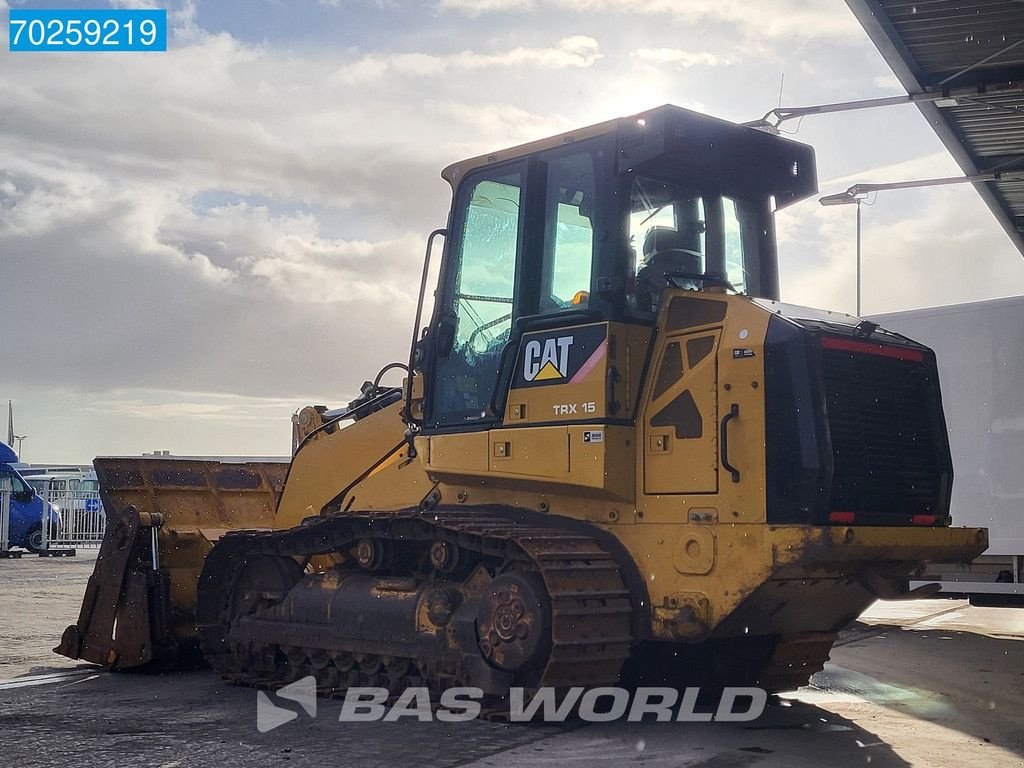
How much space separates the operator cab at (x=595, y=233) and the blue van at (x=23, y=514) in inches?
864

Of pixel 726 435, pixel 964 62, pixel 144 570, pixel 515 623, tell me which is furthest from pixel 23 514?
pixel 726 435

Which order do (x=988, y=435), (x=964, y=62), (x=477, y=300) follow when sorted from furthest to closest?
(x=964, y=62)
(x=988, y=435)
(x=477, y=300)

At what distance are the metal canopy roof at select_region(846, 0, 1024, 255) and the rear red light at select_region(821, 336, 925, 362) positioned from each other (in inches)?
253

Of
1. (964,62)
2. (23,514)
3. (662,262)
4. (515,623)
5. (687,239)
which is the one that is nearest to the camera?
(515,623)

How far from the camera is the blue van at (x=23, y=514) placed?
28047 mm

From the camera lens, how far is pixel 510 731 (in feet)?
24.1

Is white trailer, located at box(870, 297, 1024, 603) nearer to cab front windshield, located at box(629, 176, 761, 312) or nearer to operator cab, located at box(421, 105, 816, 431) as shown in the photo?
operator cab, located at box(421, 105, 816, 431)

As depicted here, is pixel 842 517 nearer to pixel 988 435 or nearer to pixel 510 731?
pixel 510 731

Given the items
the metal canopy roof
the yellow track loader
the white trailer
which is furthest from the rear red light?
the white trailer

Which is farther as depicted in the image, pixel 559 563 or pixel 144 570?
pixel 144 570

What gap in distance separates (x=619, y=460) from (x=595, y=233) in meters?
1.40

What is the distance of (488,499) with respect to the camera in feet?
27.3

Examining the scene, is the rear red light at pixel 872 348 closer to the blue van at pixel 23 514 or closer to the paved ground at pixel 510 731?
the paved ground at pixel 510 731

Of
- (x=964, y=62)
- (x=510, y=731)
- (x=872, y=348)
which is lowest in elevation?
(x=510, y=731)
